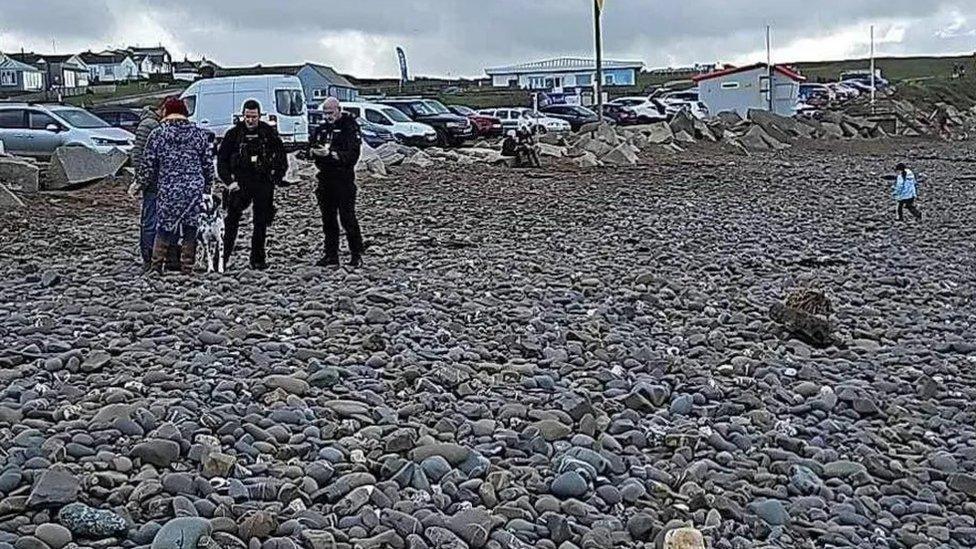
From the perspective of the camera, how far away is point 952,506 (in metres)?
5.75

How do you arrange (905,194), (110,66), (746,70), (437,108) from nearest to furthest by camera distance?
1. (905,194)
2. (437,108)
3. (746,70)
4. (110,66)

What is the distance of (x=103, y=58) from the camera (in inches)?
4833

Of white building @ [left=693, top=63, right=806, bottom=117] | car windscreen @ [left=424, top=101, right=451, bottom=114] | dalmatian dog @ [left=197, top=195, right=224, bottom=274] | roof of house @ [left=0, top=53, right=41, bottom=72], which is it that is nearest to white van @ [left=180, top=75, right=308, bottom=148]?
car windscreen @ [left=424, top=101, right=451, bottom=114]

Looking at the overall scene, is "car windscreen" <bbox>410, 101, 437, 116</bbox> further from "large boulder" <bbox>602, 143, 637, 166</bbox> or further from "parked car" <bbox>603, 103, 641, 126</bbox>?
"parked car" <bbox>603, 103, 641, 126</bbox>

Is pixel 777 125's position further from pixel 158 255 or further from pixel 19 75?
pixel 19 75

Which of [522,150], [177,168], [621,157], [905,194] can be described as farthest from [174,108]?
[621,157]

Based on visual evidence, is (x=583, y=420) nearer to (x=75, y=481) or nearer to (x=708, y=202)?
(x=75, y=481)

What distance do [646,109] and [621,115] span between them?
1.29 meters

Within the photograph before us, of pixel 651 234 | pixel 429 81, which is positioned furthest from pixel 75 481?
Result: pixel 429 81

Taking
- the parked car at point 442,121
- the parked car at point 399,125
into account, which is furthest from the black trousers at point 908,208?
the parked car at point 442,121

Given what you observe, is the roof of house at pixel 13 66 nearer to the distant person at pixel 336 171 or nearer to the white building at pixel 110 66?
the white building at pixel 110 66

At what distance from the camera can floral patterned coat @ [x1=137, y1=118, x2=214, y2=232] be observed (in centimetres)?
1004

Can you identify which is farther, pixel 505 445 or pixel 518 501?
pixel 505 445

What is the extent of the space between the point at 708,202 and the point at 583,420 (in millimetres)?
14492
